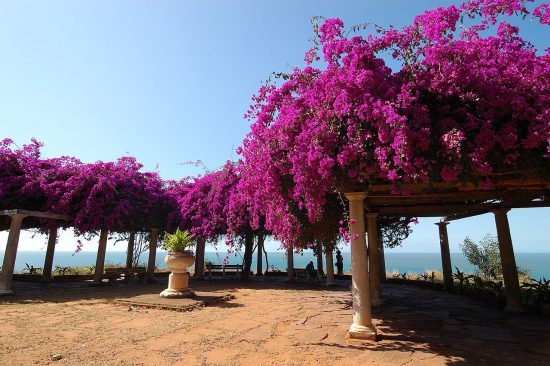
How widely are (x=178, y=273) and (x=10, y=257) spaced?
21.7 ft

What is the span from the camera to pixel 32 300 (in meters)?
10.5

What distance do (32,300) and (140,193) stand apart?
6385 millimetres

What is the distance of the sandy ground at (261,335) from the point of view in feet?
17.0

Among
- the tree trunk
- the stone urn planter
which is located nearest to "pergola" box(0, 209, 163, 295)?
the tree trunk

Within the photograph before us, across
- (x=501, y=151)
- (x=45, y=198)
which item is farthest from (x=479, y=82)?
(x=45, y=198)

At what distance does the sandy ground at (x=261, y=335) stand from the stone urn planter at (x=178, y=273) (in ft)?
4.38

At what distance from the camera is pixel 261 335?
6477mm

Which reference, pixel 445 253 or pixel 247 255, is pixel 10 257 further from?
pixel 445 253

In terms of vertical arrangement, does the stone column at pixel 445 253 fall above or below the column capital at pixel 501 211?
below

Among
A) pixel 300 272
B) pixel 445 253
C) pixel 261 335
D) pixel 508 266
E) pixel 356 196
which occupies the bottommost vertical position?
pixel 261 335

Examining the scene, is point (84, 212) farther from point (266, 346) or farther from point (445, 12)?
point (445, 12)

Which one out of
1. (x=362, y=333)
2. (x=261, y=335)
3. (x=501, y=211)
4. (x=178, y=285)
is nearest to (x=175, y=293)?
(x=178, y=285)

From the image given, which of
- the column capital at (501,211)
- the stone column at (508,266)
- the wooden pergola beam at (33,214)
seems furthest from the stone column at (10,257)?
the stone column at (508,266)

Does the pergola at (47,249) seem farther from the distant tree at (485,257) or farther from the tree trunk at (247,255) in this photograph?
the distant tree at (485,257)
